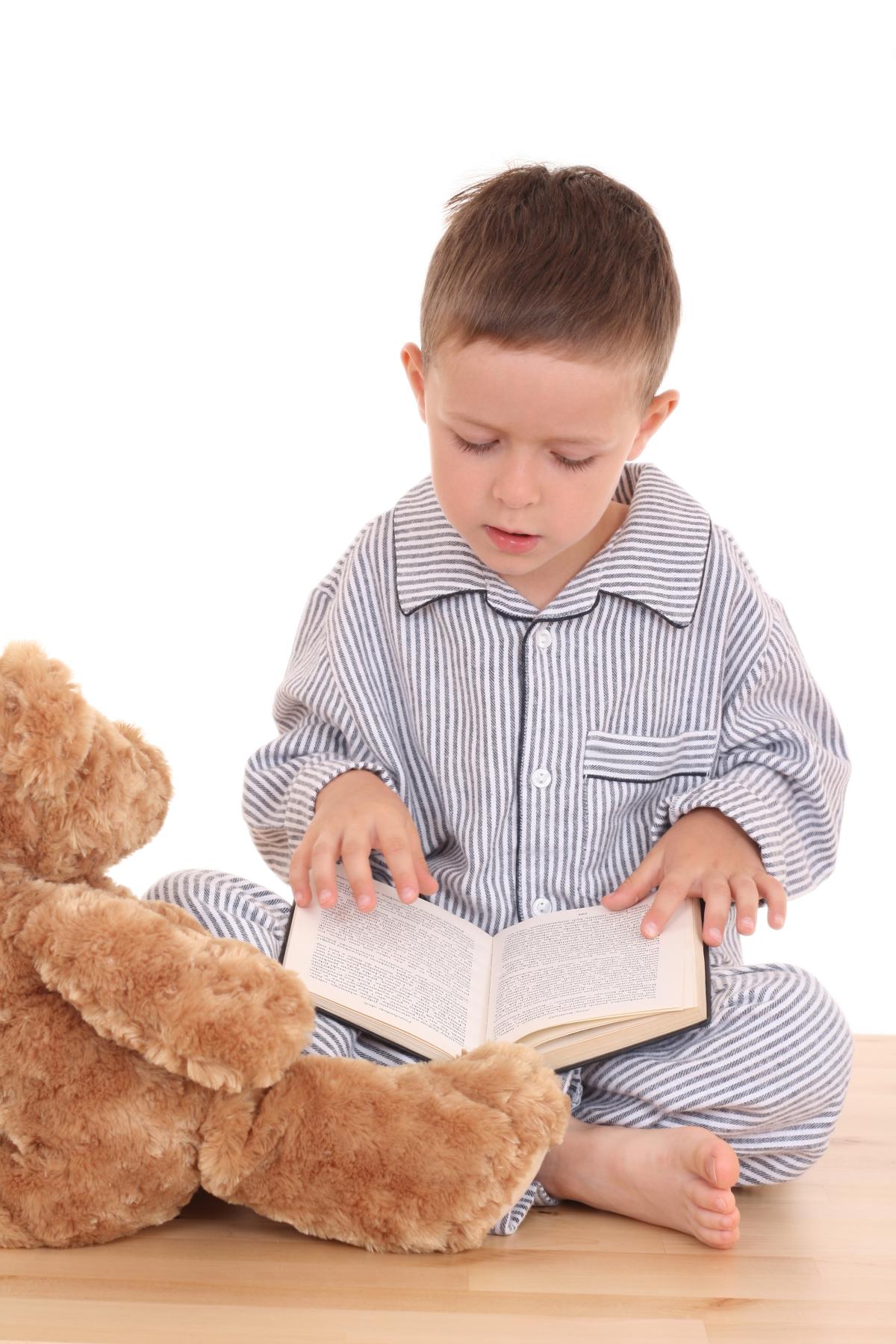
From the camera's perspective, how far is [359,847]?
1275mm

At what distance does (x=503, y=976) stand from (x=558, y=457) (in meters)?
0.42

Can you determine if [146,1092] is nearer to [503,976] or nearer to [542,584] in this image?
[503,976]

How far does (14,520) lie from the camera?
2.35 meters

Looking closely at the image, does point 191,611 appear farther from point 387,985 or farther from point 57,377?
point 387,985

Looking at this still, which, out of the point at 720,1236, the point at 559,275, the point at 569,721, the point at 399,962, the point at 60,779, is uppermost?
the point at 559,275

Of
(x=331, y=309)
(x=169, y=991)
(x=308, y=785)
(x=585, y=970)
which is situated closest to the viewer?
(x=169, y=991)

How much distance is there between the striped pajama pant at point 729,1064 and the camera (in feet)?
3.93

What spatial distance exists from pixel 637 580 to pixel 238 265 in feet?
4.00

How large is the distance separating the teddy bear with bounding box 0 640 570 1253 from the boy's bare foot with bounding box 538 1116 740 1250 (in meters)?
0.11

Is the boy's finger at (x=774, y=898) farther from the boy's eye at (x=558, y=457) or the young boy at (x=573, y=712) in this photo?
the boy's eye at (x=558, y=457)

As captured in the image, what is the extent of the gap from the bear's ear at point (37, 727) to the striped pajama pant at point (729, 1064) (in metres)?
0.21

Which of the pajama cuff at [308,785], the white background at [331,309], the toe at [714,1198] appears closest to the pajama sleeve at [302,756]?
the pajama cuff at [308,785]

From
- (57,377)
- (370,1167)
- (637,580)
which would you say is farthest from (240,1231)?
(57,377)

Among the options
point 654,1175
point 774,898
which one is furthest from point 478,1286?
point 774,898
